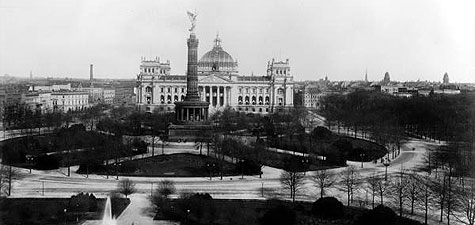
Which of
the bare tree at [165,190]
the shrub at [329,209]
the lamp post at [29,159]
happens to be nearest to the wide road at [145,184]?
the lamp post at [29,159]

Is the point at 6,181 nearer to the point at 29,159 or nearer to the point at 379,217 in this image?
the point at 29,159

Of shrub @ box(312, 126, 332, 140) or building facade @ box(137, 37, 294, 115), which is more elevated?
building facade @ box(137, 37, 294, 115)

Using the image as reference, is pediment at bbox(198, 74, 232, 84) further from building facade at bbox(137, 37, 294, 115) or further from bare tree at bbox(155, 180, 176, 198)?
bare tree at bbox(155, 180, 176, 198)

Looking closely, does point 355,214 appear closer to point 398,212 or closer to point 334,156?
point 398,212

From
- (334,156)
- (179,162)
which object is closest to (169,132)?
(179,162)

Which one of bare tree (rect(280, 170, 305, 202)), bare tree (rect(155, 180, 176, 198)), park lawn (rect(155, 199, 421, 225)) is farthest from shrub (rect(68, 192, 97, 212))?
bare tree (rect(280, 170, 305, 202))

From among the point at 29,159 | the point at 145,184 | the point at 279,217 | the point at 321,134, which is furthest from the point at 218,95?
the point at 279,217
